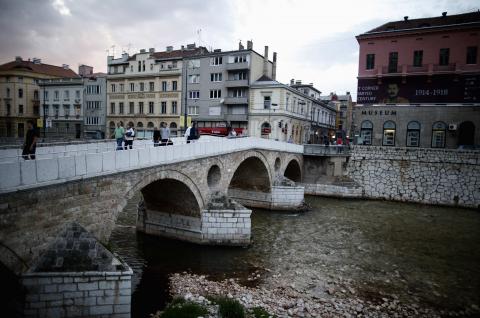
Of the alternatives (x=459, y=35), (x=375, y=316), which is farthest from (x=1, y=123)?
(x=459, y=35)

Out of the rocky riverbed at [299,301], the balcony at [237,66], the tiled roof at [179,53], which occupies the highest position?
the tiled roof at [179,53]

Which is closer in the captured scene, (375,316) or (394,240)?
(375,316)

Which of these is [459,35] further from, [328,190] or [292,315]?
[292,315]

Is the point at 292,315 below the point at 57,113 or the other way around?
below

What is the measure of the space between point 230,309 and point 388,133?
25.5m

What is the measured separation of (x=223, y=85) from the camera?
3619cm

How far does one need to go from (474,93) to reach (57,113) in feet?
157

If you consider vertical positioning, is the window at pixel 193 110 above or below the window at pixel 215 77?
below

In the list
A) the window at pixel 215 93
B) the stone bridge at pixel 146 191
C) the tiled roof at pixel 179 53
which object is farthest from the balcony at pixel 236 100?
the stone bridge at pixel 146 191

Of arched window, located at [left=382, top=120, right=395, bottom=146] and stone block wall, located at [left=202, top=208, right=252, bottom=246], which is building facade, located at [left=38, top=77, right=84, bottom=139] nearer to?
stone block wall, located at [left=202, top=208, right=252, bottom=246]

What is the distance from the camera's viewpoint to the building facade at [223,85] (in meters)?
34.9

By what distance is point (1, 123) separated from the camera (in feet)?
139

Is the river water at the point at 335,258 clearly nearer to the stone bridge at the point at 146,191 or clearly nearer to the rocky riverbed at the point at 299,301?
the rocky riverbed at the point at 299,301

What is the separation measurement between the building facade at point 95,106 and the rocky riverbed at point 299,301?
36380mm
